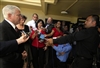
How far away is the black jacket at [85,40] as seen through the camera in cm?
259

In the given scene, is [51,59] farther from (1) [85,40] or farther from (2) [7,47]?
(2) [7,47]

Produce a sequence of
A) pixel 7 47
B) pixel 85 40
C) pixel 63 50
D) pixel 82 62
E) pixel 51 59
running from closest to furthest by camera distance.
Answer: pixel 7 47, pixel 85 40, pixel 82 62, pixel 63 50, pixel 51 59

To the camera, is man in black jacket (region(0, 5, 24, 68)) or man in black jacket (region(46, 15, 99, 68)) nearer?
man in black jacket (region(0, 5, 24, 68))

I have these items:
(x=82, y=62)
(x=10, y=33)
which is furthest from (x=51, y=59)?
(x=10, y=33)

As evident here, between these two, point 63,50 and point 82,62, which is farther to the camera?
point 63,50

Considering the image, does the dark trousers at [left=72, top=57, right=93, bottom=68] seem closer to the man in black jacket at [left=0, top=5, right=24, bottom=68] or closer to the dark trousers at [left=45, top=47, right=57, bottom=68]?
the man in black jacket at [left=0, top=5, right=24, bottom=68]

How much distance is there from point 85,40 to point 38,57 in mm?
1796

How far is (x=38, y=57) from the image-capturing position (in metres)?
4.06

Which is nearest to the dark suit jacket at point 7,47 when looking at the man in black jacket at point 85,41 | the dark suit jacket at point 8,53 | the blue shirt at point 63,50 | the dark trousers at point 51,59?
the dark suit jacket at point 8,53

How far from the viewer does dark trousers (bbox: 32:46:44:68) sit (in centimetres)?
391

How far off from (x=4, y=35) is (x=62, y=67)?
8.91ft

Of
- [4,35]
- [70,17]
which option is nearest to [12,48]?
[4,35]

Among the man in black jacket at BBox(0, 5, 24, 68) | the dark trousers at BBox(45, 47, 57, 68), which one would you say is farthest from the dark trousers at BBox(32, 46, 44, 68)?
the man in black jacket at BBox(0, 5, 24, 68)

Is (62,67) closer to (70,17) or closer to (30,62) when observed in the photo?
(30,62)
